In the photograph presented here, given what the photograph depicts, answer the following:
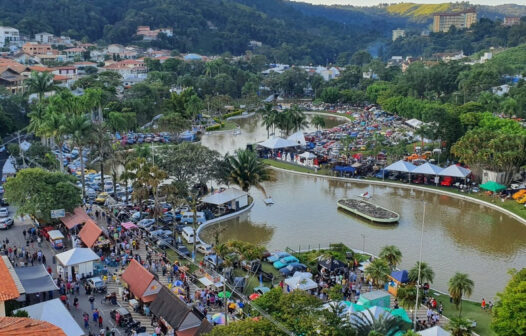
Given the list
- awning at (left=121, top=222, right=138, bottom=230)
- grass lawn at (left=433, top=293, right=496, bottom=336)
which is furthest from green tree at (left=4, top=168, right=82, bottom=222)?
grass lawn at (left=433, top=293, right=496, bottom=336)

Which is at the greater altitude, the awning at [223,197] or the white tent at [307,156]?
the white tent at [307,156]

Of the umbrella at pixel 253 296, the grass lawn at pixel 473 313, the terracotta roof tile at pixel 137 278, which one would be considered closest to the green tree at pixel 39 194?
the terracotta roof tile at pixel 137 278

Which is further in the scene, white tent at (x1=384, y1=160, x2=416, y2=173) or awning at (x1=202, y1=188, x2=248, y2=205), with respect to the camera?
white tent at (x1=384, y1=160, x2=416, y2=173)

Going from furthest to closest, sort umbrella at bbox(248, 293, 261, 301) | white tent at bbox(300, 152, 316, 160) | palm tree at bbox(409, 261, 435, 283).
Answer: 1. white tent at bbox(300, 152, 316, 160)
2. palm tree at bbox(409, 261, 435, 283)
3. umbrella at bbox(248, 293, 261, 301)

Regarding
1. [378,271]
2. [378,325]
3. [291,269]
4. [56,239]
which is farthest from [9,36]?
[378,325]

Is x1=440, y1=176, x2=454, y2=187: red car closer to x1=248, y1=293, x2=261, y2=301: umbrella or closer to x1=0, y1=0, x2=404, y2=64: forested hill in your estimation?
x1=248, y1=293, x2=261, y2=301: umbrella

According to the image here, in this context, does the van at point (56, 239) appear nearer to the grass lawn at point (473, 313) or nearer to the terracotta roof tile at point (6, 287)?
the terracotta roof tile at point (6, 287)

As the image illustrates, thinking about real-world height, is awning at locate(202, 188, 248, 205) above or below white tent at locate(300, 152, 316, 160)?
below
